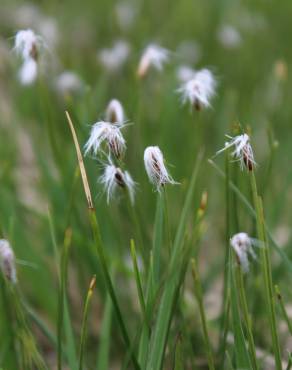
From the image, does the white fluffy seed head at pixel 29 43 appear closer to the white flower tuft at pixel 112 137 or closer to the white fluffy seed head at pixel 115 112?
the white fluffy seed head at pixel 115 112

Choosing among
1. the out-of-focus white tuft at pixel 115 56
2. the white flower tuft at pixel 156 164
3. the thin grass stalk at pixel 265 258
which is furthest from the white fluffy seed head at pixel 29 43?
the out-of-focus white tuft at pixel 115 56

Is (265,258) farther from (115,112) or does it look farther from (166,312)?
→ (115,112)

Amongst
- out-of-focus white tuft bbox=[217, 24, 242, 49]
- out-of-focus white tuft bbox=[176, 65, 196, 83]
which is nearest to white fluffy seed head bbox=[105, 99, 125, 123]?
out-of-focus white tuft bbox=[176, 65, 196, 83]

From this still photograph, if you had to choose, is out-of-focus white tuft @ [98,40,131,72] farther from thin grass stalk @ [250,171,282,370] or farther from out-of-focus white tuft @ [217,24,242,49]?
thin grass stalk @ [250,171,282,370]

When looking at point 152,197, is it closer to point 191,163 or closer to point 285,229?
point 191,163

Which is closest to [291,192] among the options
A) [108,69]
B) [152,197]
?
[152,197]

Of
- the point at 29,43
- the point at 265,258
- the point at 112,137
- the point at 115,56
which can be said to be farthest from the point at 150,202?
the point at 115,56
